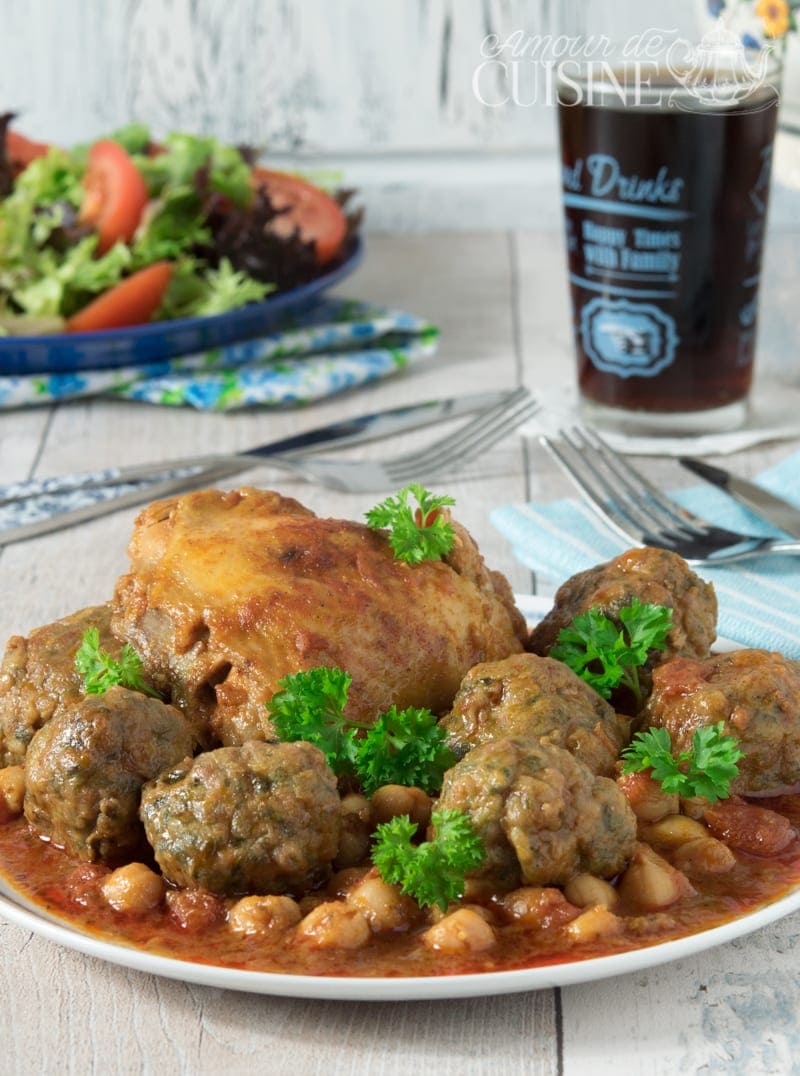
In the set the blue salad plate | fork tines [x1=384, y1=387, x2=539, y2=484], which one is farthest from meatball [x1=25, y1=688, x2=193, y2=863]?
the blue salad plate

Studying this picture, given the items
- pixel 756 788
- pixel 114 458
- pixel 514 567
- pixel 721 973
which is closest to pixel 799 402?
pixel 514 567

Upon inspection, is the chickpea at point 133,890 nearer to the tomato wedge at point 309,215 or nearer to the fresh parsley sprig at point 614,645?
the fresh parsley sprig at point 614,645

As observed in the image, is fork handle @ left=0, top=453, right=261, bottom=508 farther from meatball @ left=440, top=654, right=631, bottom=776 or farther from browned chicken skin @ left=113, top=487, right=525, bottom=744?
meatball @ left=440, top=654, right=631, bottom=776

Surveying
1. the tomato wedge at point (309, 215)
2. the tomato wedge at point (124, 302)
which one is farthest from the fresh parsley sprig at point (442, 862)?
the tomato wedge at point (309, 215)

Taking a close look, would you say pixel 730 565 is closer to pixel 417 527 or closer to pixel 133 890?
pixel 417 527

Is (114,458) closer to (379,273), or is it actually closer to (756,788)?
(379,273)

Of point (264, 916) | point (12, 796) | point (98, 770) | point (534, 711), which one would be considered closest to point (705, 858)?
point (534, 711)
